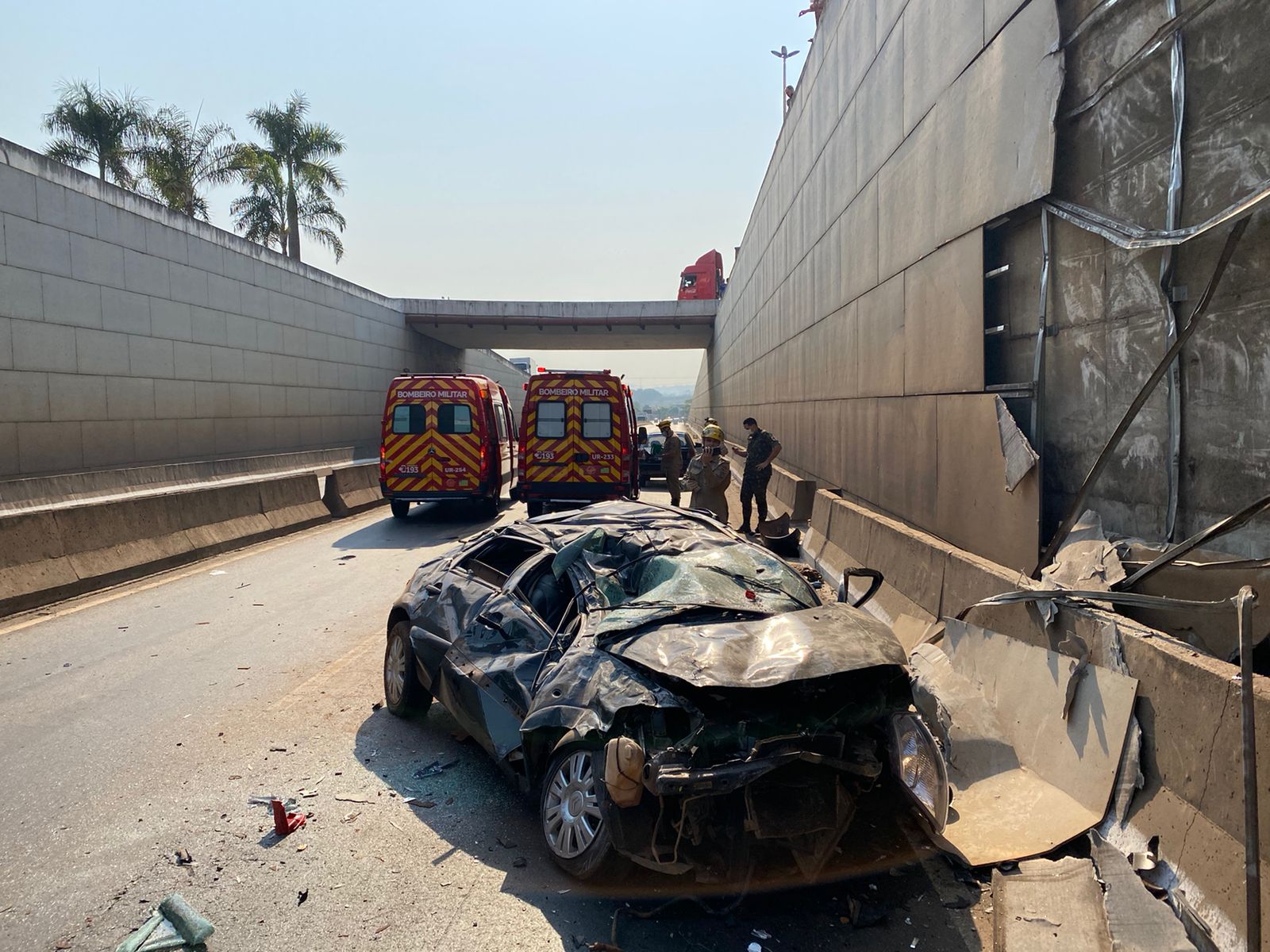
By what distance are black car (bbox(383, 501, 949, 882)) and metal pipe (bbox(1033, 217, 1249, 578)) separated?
1.92 metres

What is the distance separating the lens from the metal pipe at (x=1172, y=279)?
4348mm

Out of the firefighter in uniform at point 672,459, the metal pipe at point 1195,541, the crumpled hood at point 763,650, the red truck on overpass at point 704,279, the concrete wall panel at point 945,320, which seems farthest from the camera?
the red truck on overpass at point 704,279

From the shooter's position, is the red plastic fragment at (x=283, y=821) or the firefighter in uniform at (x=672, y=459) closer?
the red plastic fragment at (x=283, y=821)

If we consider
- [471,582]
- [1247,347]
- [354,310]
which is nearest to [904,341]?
[1247,347]

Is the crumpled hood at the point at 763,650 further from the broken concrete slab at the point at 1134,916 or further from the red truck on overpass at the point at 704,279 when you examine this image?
the red truck on overpass at the point at 704,279

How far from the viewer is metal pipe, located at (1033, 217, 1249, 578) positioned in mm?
3963

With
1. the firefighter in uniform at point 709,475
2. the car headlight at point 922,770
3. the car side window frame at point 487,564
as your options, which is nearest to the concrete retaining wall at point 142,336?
the firefighter in uniform at point 709,475

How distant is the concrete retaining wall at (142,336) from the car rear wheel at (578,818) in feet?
50.2

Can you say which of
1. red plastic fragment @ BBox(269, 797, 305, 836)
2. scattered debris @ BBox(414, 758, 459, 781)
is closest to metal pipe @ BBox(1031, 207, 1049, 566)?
scattered debris @ BBox(414, 758, 459, 781)

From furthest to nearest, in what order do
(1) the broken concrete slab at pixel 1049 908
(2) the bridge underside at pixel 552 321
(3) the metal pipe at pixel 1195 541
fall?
(2) the bridge underside at pixel 552 321
(3) the metal pipe at pixel 1195 541
(1) the broken concrete slab at pixel 1049 908

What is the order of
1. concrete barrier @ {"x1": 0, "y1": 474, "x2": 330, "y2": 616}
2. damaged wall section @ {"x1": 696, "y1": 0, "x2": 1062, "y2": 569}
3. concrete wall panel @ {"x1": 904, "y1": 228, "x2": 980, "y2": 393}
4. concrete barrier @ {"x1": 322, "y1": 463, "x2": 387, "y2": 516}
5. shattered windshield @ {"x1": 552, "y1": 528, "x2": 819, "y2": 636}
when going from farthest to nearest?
1. concrete barrier @ {"x1": 322, "y1": 463, "x2": 387, "y2": 516}
2. concrete barrier @ {"x1": 0, "y1": 474, "x2": 330, "y2": 616}
3. concrete wall panel @ {"x1": 904, "y1": 228, "x2": 980, "y2": 393}
4. damaged wall section @ {"x1": 696, "y1": 0, "x2": 1062, "y2": 569}
5. shattered windshield @ {"x1": 552, "y1": 528, "x2": 819, "y2": 636}

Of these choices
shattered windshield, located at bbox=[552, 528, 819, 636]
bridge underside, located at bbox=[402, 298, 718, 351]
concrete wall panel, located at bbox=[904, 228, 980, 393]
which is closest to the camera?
shattered windshield, located at bbox=[552, 528, 819, 636]

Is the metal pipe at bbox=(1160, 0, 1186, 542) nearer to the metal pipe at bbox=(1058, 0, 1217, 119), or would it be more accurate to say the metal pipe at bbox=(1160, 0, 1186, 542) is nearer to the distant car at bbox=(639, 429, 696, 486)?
the metal pipe at bbox=(1058, 0, 1217, 119)

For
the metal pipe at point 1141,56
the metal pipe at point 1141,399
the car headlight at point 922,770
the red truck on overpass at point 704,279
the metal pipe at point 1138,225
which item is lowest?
the car headlight at point 922,770
